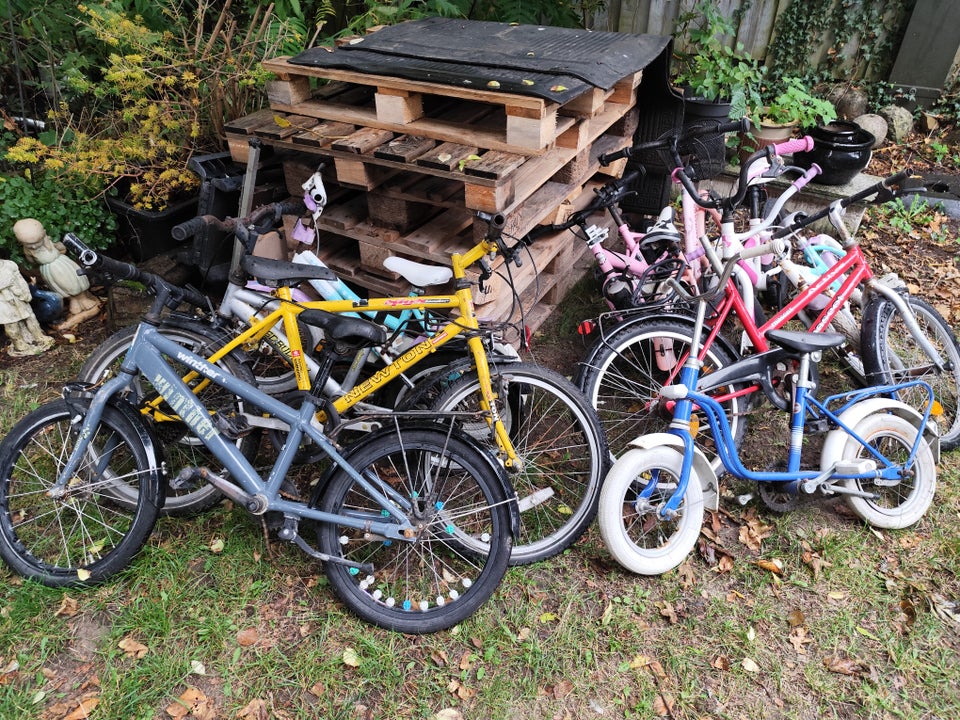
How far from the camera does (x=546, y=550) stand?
3.15 meters

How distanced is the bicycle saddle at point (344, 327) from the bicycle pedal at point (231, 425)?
0.54 metres

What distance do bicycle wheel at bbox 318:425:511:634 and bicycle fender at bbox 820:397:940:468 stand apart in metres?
1.57

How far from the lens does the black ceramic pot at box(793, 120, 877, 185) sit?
529 cm

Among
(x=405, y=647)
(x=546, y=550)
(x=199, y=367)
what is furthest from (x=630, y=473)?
(x=199, y=367)

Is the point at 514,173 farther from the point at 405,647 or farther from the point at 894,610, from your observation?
the point at 894,610

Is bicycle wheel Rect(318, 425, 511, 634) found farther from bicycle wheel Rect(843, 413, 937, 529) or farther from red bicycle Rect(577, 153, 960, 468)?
bicycle wheel Rect(843, 413, 937, 529)

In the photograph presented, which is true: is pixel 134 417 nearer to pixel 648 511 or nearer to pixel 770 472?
pixel 648 511

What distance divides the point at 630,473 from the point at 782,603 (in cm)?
91

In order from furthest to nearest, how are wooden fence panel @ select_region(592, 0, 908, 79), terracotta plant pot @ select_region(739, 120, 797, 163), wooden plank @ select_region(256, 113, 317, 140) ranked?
wooden fence panel @ select_region(592, 0, 908, 79) < terracotta plant pot @ select_region(739, 120, 797, 163) < wooden plank @ select_region(256, 113, 317, 140)

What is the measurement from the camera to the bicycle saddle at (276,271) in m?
2.70

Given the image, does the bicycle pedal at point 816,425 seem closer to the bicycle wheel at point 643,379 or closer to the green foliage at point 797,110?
the bicycle wheel at point 643,379

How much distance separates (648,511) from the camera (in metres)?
3.01

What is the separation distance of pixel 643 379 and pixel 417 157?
1.81 m

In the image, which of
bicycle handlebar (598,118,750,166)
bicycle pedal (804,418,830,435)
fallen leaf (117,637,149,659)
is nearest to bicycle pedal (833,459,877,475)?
bicycle pedal (804,418,830,435)
